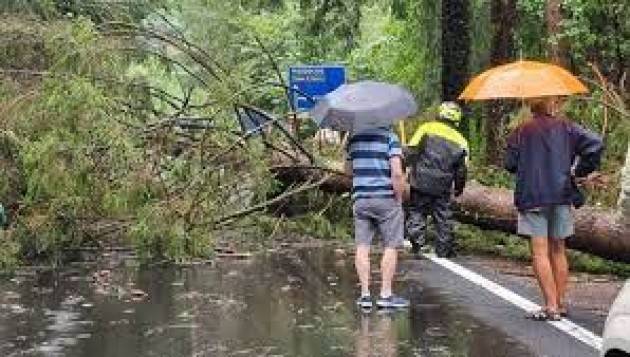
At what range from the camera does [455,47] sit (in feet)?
60.8

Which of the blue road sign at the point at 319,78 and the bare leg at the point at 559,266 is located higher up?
the blue road sign at the point at 319,78

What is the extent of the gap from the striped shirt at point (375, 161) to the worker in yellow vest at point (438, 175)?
2.78 meters

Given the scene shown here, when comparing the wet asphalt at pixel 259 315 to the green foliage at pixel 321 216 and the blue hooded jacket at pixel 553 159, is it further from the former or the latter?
the green foliage at pixel 321 216

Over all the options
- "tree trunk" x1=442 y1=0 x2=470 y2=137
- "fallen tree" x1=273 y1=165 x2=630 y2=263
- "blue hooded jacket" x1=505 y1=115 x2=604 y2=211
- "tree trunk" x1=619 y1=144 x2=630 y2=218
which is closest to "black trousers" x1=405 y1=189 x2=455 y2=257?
"fallen tree" x1=273 y1=165 x2=630 y2=263

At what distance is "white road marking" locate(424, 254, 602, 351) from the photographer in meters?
8.51

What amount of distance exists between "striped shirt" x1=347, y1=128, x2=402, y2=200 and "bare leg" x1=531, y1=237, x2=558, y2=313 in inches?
55.7

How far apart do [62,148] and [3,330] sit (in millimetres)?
3699

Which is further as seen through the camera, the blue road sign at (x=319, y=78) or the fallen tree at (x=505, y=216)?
the blue road sign at (x=319, y=78)

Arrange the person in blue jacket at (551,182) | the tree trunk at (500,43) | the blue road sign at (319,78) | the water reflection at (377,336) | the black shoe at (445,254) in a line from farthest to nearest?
1. the blue road sign at (319,78)
2. the tree trunk at (500,43)
3. the black shoe at (445,254)
4. the person in blue jacket at (551,182)
5. the water reflection at (377,336)

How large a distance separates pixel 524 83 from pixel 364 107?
56.1 inches

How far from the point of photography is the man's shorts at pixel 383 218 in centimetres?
1005

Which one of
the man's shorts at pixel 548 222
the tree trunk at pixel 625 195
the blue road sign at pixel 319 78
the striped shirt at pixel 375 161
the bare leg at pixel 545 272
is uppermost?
the blue road sign at pixel 319 78

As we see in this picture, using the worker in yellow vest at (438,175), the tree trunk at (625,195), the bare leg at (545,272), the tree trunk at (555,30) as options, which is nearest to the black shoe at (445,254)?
the worker in yellow vest at (438,175)

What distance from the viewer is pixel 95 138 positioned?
12.9 meters
